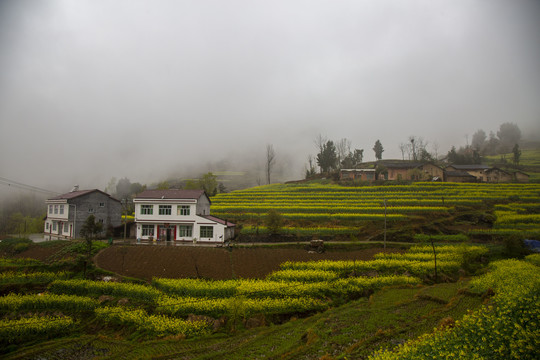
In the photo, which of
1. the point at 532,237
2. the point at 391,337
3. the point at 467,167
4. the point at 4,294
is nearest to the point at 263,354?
the point at 391,337

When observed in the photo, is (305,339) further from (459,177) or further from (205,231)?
(459,177)

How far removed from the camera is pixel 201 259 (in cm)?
2230

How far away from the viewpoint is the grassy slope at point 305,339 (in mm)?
10961

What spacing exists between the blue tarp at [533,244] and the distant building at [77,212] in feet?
136

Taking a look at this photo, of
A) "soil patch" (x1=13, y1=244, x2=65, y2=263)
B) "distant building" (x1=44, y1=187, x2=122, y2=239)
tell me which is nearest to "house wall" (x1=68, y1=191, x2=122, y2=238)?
"distant building" (x1=44, y1=187, x2=122, y2=239)

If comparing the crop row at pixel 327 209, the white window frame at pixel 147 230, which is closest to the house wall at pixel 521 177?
the crop row at pixel 327 209

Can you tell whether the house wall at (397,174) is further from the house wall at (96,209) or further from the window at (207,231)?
the house wall at (96,209)

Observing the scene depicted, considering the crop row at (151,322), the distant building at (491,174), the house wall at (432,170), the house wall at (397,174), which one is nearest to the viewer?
the crop row at (151,322)

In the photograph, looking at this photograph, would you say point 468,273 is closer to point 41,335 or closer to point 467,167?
point 41,335

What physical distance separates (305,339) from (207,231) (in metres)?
19.6

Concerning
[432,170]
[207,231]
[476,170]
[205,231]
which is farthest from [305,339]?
[476,170]

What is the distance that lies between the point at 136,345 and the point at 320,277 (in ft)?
37.7

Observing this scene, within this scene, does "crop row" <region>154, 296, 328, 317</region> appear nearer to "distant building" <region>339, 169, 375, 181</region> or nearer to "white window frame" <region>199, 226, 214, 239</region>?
"white window frame" <region>199, 226, 214, 239</region>

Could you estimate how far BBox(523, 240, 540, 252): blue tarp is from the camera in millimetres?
23605
